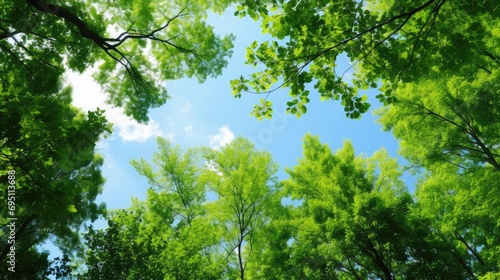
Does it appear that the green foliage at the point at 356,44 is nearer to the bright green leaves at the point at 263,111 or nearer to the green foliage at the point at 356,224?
the bright green leaves at the point at 263,111

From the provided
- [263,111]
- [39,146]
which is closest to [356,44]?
[263,111]

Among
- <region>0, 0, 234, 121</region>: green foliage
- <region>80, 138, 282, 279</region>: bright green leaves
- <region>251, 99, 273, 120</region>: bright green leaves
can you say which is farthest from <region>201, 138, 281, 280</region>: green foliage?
<region>251, 99, 273, 120</region>: bright green leaves

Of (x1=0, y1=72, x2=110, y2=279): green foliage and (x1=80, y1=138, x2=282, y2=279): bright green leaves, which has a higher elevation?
(x1=80, y1=138, x2=282, y2=279): bright green leaves

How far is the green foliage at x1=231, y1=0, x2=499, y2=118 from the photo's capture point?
3.12 meters

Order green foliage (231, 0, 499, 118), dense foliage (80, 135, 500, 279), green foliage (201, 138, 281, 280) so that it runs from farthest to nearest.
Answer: green foliage (201, 138, 281, 280) → dense foliage (80, 135, 500, 279) → green foliage (231, 0, 499, 118)

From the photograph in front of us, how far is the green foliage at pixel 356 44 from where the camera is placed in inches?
123

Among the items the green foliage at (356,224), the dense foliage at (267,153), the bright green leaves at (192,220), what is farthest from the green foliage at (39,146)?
the green foliage at (356,224)

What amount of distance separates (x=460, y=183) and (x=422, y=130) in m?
1.63

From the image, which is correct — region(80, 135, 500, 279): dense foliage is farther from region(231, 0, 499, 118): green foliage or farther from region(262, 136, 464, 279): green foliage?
region(231, 0, 499, 118): green foliage

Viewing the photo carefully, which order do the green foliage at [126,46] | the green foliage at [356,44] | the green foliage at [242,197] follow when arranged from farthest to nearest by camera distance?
1. the green foliage at [242,197]
2. the green foliage at [126,46]
3. the green foliage at [356,44]

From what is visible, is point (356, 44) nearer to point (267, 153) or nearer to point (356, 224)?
point (356, 224)

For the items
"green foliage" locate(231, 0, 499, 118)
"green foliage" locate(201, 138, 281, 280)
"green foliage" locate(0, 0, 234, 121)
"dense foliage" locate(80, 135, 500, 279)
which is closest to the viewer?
"green foliage" locate(231, 0, 499, 118)

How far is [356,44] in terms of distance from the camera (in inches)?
134

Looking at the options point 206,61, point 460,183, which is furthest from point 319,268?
point 206,61
